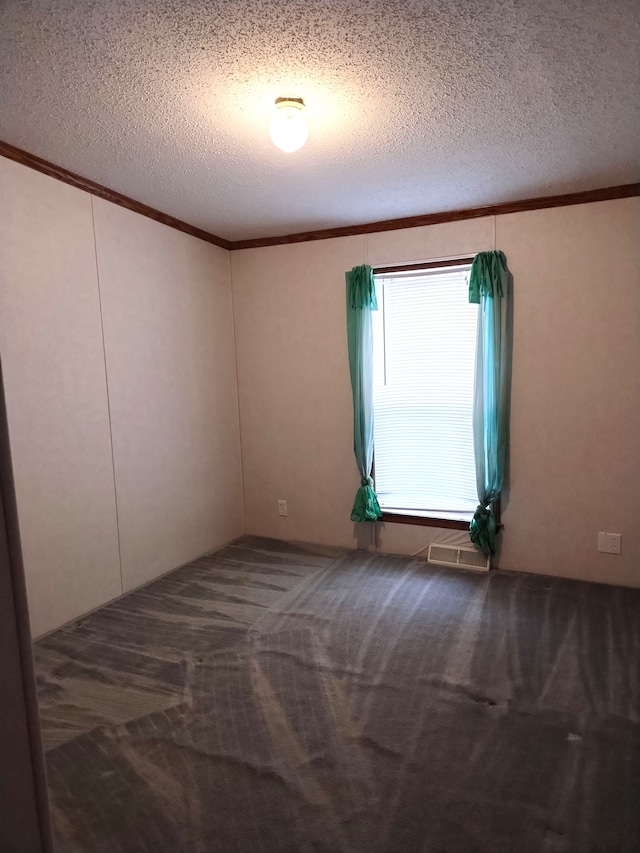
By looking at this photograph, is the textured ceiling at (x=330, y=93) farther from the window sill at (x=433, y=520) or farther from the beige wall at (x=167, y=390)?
the window sill at (x=433, y=520)

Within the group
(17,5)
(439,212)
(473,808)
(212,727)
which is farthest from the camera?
(439,212)

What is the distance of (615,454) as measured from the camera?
11.1 feet

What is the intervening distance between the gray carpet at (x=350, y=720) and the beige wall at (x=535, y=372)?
459 mm

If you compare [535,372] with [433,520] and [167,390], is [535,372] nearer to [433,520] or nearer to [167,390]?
[433,520]

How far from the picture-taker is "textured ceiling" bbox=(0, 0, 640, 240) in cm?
168

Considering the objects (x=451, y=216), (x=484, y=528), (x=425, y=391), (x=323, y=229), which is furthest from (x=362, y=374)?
(x=484, y=528)

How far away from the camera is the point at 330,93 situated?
2133 mm

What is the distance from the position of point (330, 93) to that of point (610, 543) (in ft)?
10.1

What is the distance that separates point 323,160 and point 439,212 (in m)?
1.23

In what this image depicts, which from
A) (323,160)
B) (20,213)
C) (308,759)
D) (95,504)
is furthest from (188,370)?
(308,759)

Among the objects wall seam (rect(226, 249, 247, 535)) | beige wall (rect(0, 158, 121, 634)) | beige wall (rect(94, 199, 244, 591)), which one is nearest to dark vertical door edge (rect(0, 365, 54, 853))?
beige wall (rect(0, 158, 121, 634))

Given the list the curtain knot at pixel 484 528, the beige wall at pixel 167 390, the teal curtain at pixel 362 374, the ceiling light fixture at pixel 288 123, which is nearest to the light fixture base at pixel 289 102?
the ceiling light fixture at pixel 288 123

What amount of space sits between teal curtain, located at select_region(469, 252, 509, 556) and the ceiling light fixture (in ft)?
5.74

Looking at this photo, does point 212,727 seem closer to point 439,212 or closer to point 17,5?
point 17,5
